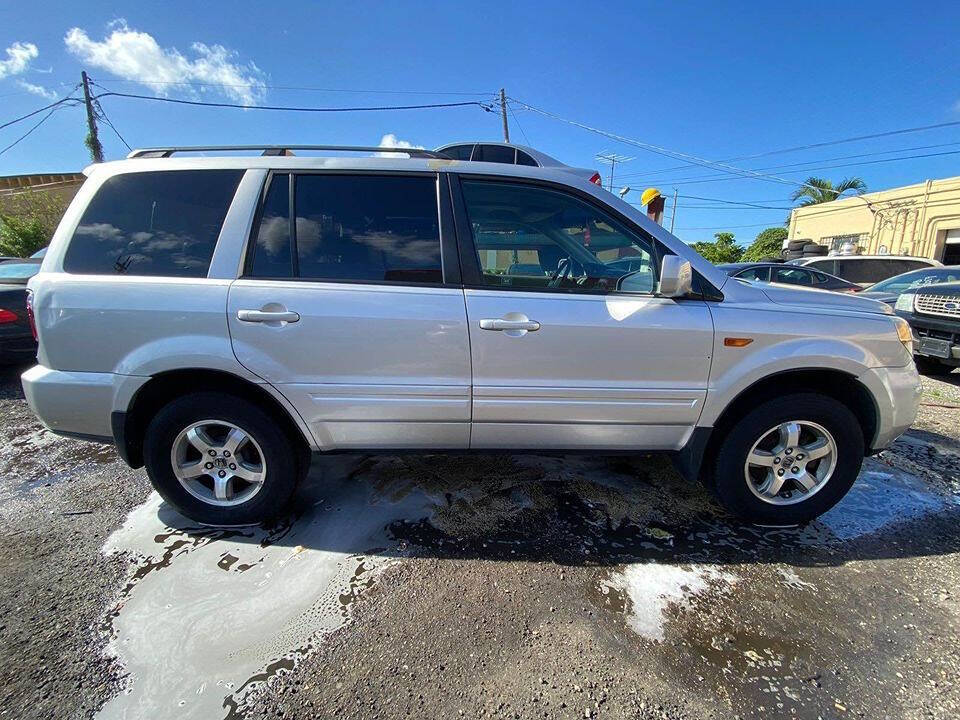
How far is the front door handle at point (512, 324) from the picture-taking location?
7.34 ft

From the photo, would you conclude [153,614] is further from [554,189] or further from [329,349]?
[554,189]

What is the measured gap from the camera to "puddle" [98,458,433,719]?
165cm

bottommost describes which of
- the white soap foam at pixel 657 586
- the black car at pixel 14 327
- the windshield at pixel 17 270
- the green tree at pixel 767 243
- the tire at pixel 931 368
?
the white soap foam at pixel 657 586

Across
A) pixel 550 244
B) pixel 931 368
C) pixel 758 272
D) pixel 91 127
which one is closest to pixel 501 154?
pixel 550 244

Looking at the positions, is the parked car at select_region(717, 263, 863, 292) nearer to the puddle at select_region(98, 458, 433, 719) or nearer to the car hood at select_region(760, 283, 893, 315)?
the car hood at select_region(760, 283, 893, 315)

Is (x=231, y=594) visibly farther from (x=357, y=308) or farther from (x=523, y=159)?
(x=523, y=159)

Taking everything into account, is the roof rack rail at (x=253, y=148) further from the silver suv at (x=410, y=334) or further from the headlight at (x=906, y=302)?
the headlight at (x=906, y=302)

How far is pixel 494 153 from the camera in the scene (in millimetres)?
2785

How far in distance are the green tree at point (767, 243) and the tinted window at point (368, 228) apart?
123ft

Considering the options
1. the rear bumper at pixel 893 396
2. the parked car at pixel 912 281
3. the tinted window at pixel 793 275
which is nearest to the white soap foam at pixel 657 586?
the rear bumper at pixel 893 396

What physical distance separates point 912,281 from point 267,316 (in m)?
9.42

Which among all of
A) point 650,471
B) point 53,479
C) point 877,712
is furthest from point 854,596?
point 53,479

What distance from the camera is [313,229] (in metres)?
2.32

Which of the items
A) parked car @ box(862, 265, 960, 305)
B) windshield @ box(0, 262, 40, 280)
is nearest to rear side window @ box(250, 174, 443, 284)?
windshield @ box(0, 262, 40, 280)
